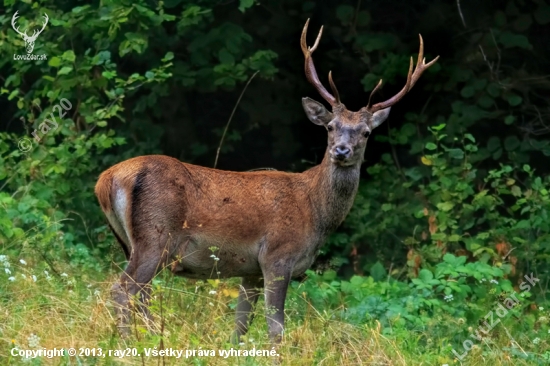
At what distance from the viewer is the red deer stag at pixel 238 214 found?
21.1ft

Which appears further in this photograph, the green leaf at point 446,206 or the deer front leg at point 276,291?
the green leaf at point 446,206

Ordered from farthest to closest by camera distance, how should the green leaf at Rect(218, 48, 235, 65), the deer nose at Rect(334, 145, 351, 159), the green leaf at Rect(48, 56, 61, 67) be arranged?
the green leaf at Rect(218, 48, 235, 65)
the green leaf at Rect(48, 56, 61, 67)
the deer nose at Rect(334, 145, 351, 159)

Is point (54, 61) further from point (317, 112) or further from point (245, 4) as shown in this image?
point (317, 112)

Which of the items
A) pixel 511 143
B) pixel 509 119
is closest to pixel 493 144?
pixel 511 143

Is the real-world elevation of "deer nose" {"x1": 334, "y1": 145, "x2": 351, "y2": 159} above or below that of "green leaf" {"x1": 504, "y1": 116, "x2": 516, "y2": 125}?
above

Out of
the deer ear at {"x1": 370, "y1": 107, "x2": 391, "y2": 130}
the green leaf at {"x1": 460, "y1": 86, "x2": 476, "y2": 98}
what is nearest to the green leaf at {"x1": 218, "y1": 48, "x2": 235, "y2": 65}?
the green leaf at {"x1": 460, "y1": 86, "x2": 476, "y2": 98}

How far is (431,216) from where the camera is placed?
367 inches

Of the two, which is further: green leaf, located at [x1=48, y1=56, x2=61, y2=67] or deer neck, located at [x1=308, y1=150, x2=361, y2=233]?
green leaf, located at [x1=48, y1=56, x2=61, y2=67]

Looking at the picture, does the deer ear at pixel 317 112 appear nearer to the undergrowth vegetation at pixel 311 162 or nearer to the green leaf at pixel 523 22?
the undergrowth vegetation at pixel 311 162

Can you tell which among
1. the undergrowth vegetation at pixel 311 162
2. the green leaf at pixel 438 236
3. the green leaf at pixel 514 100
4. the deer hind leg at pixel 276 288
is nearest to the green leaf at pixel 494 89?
the undergrowth vegetation at pixel 311 162

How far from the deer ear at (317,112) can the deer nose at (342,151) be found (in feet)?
1.36

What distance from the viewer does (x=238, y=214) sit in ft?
22.4

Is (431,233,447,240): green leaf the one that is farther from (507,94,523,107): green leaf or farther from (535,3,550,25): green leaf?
(535,3,550,25): green leaf

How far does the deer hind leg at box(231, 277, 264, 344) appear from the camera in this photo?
6.77 metres
